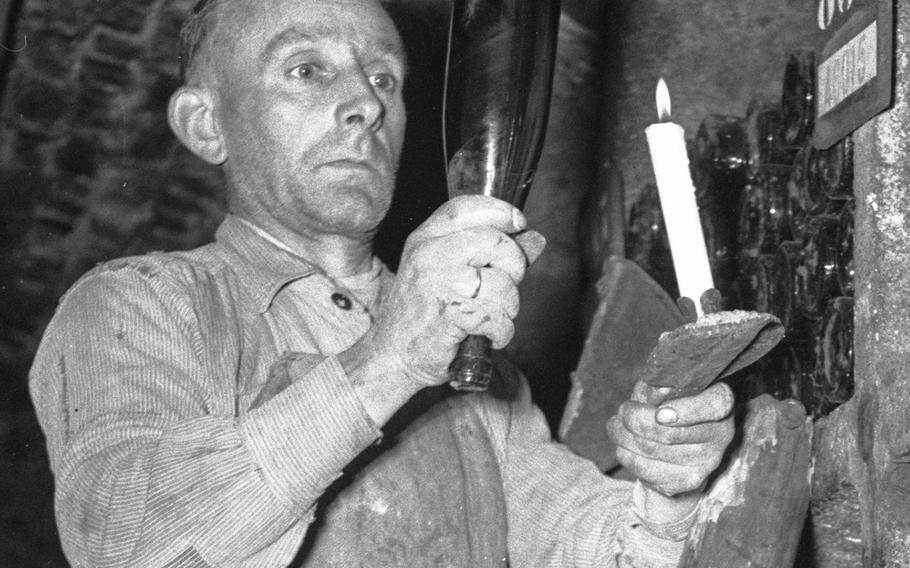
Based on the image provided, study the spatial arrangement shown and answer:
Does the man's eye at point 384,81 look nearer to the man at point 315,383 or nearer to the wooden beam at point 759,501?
the man at point 315,383

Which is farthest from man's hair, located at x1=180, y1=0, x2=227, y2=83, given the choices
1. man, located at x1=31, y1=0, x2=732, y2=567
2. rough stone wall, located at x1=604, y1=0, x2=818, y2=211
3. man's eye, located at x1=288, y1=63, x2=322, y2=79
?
rough stone wall, located at x1=604, y1=0, x2=818, y2=211

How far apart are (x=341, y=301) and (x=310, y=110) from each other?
8.6 inches

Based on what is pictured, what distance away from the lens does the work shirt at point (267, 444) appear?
1396mm

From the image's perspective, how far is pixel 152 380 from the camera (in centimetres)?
152

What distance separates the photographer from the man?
1389 millimetres

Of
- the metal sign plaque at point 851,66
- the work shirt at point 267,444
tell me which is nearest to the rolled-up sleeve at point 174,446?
the work shirt at point 267,444

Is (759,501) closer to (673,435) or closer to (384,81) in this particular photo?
(673,435)

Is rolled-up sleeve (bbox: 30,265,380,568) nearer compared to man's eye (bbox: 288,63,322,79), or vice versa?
rolled-up sleeve (bbox: 30,265,380,568)

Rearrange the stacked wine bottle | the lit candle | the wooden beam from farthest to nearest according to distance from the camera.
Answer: the stacked wine bottle < the wooden beam < the lit candle

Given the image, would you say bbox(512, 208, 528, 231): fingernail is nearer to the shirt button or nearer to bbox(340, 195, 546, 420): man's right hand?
bbox(340, 195, 546, 420): man's right hand

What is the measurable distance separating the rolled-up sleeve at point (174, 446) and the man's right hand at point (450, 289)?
0.07 meters

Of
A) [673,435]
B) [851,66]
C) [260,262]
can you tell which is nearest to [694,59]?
[851,66]

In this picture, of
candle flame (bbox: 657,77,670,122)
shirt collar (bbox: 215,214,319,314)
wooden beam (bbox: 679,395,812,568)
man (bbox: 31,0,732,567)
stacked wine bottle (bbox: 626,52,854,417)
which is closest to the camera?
candle flame (bbox: 657,77,670,122)

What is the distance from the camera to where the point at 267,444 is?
1.39m
